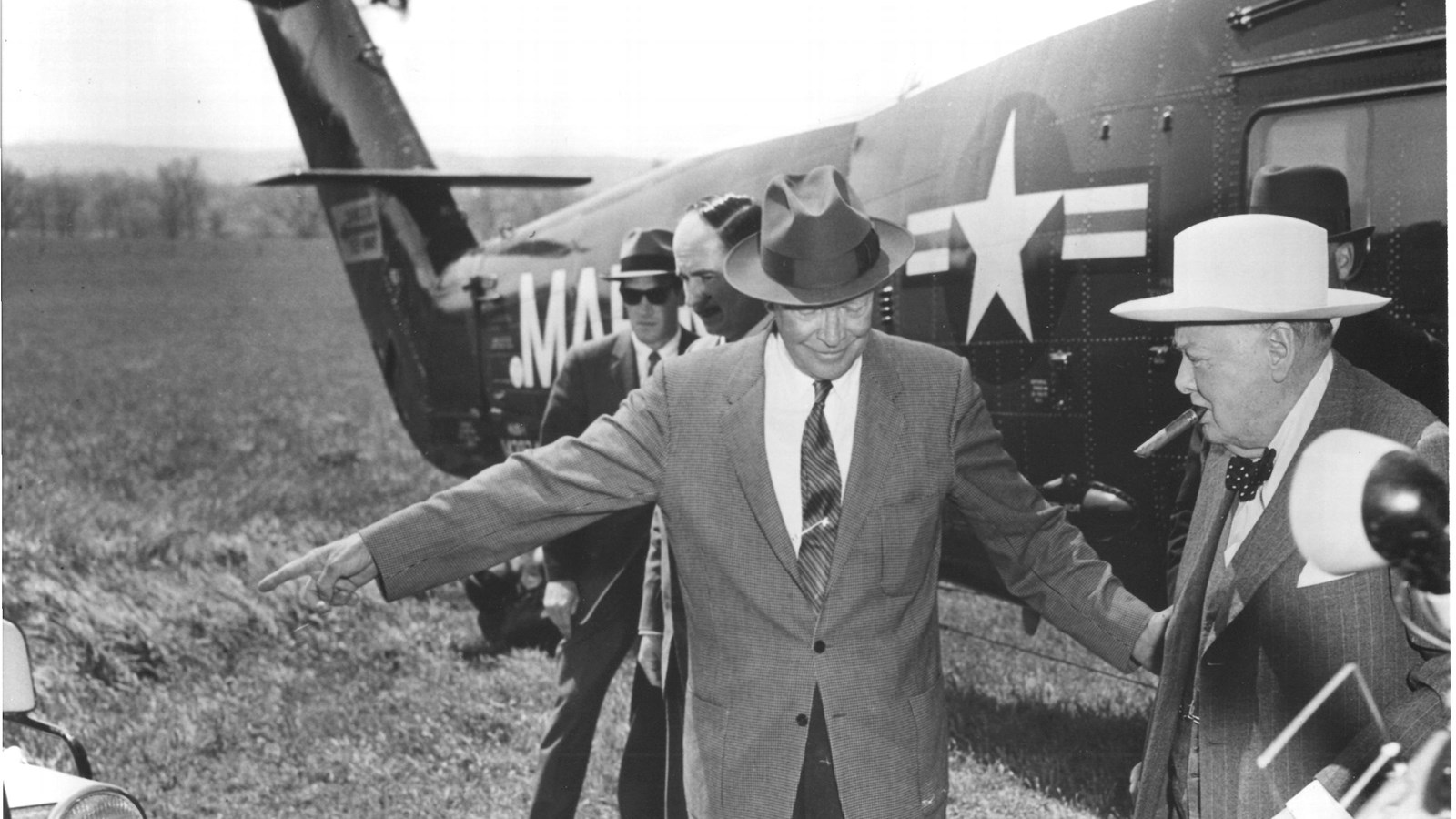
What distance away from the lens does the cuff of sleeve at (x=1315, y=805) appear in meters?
1.73

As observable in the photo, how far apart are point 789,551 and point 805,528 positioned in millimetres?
63

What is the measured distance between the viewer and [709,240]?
3461mm

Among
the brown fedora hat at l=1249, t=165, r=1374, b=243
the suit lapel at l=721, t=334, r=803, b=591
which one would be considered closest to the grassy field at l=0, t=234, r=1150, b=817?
the suit lapel at l=721, t=334, r=803, b=591

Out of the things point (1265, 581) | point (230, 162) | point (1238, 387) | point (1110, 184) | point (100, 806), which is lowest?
point (100, 806)

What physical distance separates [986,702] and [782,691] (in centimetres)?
308

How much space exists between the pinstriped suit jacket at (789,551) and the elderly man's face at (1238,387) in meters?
0.44

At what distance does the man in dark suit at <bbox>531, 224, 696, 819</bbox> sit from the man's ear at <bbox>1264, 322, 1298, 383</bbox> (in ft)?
6.15

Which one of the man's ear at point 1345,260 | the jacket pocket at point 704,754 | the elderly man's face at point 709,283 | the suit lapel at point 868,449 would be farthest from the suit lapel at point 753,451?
the man's ear at point 1345,260

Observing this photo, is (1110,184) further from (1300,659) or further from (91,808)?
(91,808)

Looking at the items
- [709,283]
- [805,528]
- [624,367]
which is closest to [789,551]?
[805,528]

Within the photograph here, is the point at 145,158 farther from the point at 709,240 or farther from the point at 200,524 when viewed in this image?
the point at 709,240

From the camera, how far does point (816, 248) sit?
232 centimetres

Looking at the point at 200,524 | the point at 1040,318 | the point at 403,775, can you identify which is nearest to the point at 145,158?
the point at 200,524

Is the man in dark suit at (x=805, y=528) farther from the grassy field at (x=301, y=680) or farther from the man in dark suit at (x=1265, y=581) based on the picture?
the grassy field at (x=301, y=680)
